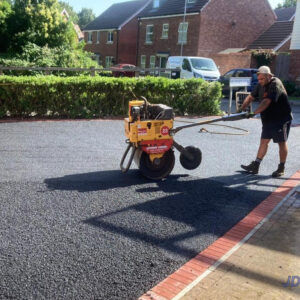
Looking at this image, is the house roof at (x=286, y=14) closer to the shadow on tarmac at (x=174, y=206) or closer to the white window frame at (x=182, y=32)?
the white window frame at (x=182, y=32)

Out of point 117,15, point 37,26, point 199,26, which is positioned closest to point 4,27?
point 37,26

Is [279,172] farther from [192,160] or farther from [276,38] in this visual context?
[276,38]

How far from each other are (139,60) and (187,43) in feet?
24.8

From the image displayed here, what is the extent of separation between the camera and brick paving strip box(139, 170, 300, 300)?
309cm

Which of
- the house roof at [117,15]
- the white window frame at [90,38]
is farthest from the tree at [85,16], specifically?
the white window frame at [90,38]

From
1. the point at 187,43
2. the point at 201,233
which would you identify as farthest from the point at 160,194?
the point at 187,43

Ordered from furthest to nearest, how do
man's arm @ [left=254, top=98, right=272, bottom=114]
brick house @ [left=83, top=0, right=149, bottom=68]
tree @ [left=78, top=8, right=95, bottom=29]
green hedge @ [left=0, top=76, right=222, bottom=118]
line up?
1. tree @ [left=78, top=8, right=95, bottom=29]
2. brick house @ [left=83, top=0, right=149, bottom=68]
3. green hedge @ [left=0, top=76, right=222, bottom=118]
4. man's arm @ [left=254, top=98, right=272, bottom=114]

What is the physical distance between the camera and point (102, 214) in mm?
4500

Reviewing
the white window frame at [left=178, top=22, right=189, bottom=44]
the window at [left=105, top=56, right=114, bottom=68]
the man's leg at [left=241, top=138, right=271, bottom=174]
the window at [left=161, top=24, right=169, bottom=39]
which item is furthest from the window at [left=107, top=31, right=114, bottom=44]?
the man's leg at [left=241, top=138, right=271, bottom=174]

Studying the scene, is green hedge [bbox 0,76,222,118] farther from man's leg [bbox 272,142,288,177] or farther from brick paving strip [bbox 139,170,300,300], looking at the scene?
brick paving strip [bbox 139,170,300,300]

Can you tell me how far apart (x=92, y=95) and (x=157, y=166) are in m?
6.20

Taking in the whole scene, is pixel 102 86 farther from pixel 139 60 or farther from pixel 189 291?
pixel 139 60

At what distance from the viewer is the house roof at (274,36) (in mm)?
30814

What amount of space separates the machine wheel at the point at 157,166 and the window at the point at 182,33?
1084 inches
